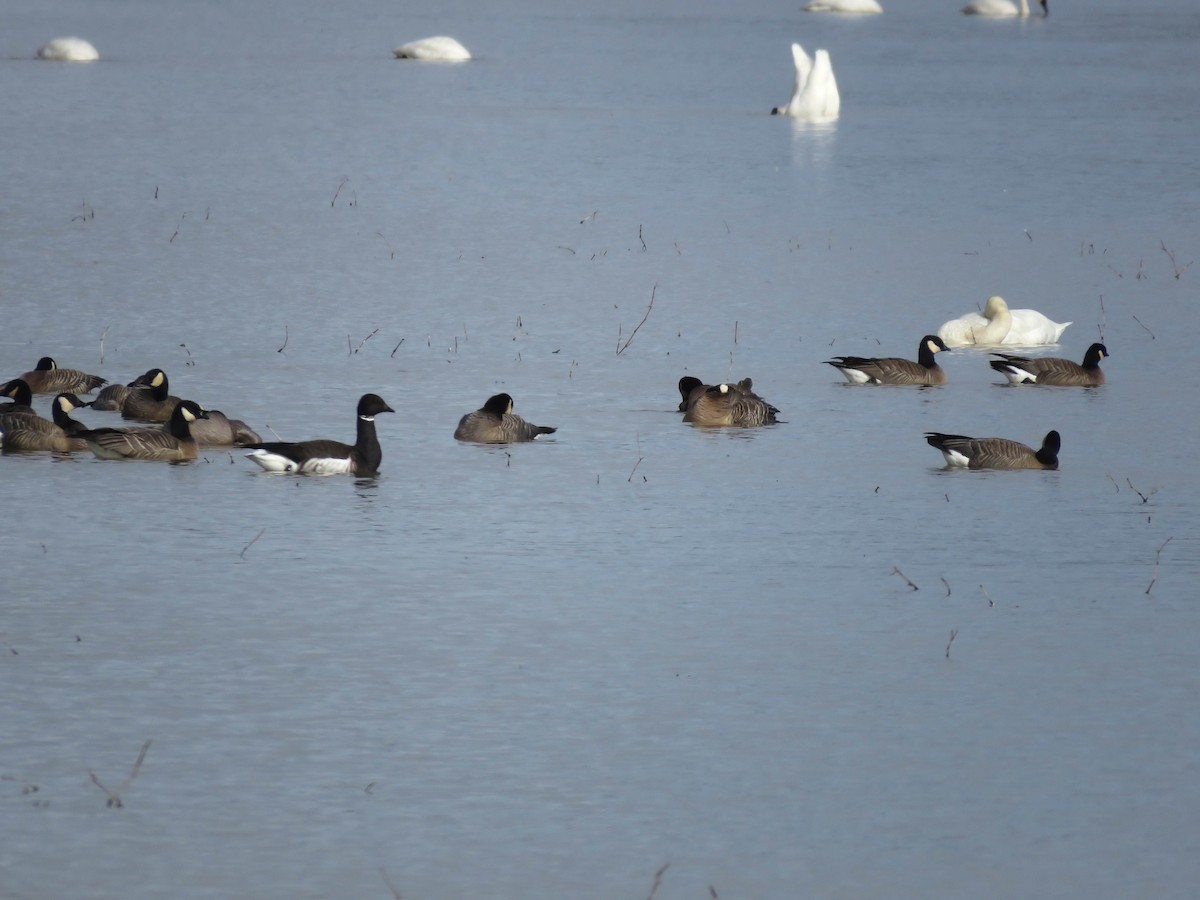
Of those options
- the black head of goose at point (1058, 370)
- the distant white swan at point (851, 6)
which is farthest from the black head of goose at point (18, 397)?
the distant white swan at point (851, 6)

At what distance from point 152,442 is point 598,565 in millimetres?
4028

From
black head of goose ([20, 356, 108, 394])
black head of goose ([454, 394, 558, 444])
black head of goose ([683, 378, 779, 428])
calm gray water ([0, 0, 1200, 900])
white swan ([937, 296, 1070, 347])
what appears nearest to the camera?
calm gray water ([0, 0, 1200, 900])

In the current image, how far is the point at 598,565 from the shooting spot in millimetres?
11531

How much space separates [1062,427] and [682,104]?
104 feet

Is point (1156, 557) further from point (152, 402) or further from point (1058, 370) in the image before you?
point (152, 402)

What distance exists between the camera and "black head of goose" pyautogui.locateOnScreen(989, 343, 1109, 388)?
17688 millimetres

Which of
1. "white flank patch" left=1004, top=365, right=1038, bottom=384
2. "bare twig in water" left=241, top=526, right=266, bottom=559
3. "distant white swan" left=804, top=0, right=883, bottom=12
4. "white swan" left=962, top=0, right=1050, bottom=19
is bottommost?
"bare twig in water" left=241, top=526, right=266, bottom=559

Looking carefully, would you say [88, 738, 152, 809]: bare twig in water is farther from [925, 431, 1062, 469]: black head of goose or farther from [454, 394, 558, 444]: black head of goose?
[925, 431, 1062, 469]: black head of goose

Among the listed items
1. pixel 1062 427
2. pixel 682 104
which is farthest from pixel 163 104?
pixel 1062 427

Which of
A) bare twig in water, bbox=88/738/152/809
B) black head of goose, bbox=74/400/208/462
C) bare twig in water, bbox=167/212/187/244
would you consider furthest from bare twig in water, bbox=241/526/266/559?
bare twig in water, bbox=167/212/187/244

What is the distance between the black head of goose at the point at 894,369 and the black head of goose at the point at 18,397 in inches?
256

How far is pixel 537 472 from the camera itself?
14.0 meters

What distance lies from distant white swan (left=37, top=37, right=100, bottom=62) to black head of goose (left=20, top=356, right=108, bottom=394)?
1604 inches

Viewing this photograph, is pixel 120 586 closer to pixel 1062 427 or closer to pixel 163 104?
pixel 1062 427
